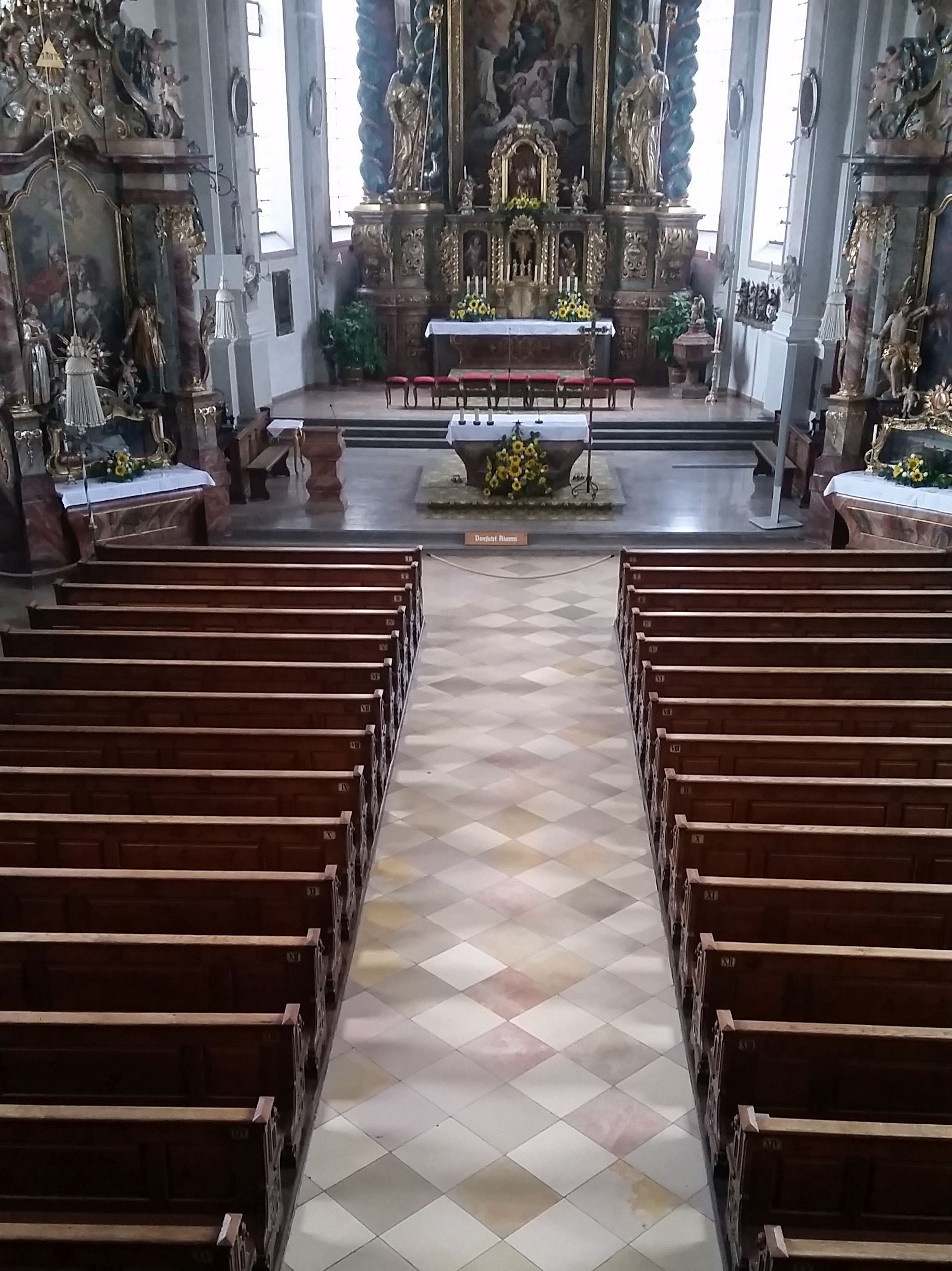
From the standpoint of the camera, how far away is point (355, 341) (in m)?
18.9

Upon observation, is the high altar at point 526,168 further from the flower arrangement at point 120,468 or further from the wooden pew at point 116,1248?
the wooden pew at point 116,1248

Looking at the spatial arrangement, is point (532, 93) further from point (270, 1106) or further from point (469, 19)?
point (270, 1106)

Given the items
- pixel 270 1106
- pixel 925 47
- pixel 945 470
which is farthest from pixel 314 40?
pixel 270 1106

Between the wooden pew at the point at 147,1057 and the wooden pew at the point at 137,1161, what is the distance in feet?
1.10

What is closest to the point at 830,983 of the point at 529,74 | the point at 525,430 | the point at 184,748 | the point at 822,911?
the point at 822,911

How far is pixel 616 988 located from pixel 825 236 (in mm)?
12108

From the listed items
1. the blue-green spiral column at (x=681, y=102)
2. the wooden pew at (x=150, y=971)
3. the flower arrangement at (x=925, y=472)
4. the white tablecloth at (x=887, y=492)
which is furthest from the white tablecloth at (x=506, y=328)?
the wooden pew at (x=150, y=971)

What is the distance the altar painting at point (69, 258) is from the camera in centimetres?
1055

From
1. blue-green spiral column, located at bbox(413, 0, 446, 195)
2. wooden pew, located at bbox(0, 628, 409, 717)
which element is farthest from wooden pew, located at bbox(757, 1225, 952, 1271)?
blue-green spiral column, located at bbox(413, 0, 446, 195)

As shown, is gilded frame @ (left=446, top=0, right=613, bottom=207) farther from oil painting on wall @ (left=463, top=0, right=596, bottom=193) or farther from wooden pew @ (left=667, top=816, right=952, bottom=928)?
wooden pew @ (left=667, top=816, right=952, bottom=928)

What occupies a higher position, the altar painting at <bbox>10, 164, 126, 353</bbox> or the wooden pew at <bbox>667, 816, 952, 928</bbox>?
the altar painting at <bbox>10, 164, 126, 353</bbox>

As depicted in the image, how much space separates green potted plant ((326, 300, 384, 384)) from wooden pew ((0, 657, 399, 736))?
13.0 m

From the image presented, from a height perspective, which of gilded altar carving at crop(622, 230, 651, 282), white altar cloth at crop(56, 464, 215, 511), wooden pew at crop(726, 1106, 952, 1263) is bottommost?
wooden pew at crop(726, 1106, 952, 1263)

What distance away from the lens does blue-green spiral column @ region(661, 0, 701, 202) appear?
60.6ft
